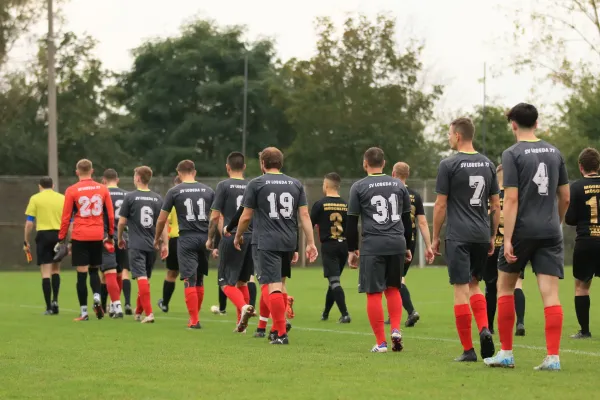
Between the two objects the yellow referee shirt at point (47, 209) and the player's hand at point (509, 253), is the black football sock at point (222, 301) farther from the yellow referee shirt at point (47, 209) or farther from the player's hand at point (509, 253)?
the player's hand at point (509, 253)

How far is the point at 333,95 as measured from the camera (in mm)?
52438

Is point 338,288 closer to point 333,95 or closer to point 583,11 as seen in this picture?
point 583,11

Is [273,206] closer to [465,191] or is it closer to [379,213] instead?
[379,213]

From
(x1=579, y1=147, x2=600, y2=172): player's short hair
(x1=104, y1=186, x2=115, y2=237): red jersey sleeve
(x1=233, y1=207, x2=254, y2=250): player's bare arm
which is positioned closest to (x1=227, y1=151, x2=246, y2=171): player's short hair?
(x1=233, y1=207, x2=254, y2=250): player's bare arm

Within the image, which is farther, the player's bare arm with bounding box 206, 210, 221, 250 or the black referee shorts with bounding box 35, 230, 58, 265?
the black referee shorts with bounding box 35, 230, 58, 265

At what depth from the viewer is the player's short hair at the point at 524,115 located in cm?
935

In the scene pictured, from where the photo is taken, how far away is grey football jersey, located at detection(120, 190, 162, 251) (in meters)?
16.1

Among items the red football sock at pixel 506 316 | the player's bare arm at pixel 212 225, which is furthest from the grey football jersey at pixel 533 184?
the player's bare arm at pixel 212 225

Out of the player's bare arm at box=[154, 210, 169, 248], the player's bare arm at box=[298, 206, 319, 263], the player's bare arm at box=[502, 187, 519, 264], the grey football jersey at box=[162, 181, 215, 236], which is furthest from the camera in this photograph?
the grey football jersey at box=[162, 181, 215, 236]

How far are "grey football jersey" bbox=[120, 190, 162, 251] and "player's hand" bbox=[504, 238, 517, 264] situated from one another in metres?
7.80

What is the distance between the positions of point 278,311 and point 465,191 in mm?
2976

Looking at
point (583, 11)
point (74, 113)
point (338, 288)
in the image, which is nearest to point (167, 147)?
point (74, 113)

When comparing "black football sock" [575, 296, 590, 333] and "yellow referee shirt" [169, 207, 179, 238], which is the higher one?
"yellow referee shirt" [169, 207, 179, 238]

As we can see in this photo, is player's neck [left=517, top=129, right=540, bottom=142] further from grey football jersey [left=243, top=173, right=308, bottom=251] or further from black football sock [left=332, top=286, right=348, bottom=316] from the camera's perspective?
black football sock [left=332, top=286, right=348, bottom=316]
